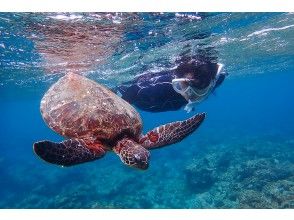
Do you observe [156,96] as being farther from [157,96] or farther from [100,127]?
[100,127]

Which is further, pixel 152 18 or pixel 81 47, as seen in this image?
pixel 81 47

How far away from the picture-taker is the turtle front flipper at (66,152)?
391 cm

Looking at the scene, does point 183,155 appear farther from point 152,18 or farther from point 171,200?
point 152,18

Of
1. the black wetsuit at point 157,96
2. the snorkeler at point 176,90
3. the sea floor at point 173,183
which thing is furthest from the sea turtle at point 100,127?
the sea floor at point 173,183

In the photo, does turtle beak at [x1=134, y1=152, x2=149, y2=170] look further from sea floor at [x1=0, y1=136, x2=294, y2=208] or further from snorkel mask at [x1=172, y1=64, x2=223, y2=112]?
sea floor at [x1=0, y1=136, x2=294, y2=208]

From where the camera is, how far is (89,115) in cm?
512

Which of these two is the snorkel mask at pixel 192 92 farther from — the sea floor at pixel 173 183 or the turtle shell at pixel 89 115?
the sea floor at pixel 173 183

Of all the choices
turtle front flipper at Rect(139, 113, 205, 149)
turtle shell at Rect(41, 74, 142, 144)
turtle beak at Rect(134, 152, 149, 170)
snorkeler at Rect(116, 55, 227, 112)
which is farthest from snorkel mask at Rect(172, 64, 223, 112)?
turtle beak at Rect(134, 152, 149, 170)

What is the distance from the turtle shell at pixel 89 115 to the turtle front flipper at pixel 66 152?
46 cm

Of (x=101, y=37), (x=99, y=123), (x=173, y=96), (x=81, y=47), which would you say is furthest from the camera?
(x=81, y=47)

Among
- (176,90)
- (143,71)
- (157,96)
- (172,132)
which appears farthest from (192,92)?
(143,71)
